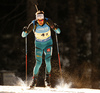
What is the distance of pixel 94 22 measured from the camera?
1218 centimetres

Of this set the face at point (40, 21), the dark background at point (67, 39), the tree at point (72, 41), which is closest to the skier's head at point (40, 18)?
the face at point (40, 21)

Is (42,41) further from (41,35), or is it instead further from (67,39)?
(67,39)

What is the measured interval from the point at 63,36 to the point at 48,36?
8.82 m

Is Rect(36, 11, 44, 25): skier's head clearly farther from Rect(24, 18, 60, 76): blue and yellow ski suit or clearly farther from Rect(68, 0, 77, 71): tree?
Rect(68, 0, 77, 71): tree

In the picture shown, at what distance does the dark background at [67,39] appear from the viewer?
333 inches

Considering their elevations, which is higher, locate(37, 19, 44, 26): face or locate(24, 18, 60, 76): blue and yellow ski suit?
locate(37, 19, 44, 26): face

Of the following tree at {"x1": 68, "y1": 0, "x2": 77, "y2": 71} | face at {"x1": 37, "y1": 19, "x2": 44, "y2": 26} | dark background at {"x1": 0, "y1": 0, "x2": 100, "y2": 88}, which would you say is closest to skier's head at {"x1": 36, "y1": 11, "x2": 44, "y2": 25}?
face at {"x1": 37, "y1": 19, "x2": 44, "y2": 26}

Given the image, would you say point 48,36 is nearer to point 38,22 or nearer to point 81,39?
point 38,22

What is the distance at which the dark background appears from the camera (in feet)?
27.8

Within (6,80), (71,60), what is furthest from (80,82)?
(6,80)

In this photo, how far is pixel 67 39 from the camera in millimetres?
14023

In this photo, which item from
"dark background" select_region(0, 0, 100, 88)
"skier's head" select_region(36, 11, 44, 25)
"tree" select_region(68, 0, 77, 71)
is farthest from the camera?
"tree" select_region(68, 0, 77, 71)

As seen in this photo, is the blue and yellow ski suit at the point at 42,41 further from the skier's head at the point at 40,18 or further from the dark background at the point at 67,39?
the dark background at the point at 67,39

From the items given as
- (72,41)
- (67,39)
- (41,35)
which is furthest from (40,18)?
(67,39)
